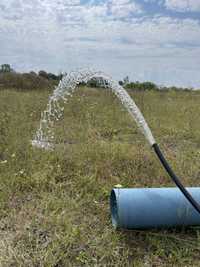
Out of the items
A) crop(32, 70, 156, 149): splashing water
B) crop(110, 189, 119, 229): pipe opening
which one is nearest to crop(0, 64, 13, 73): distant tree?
crop(32, 70, 156, 149): splashing water

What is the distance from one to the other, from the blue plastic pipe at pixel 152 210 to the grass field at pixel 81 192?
11 centimetres

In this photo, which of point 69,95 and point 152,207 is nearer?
point 152,207

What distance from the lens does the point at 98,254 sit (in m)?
2.25

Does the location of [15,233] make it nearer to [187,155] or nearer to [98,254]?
[98,254]

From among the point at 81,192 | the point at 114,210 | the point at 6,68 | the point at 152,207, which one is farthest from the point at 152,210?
the point at 6,68

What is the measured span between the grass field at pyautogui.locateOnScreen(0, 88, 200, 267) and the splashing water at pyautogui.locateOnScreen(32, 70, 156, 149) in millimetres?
120

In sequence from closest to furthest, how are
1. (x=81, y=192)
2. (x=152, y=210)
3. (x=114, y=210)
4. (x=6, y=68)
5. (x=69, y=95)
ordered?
(x=152, y=210), (x=114, y=210), (x=81, y=192), (x=69, y=95), (x=6, y=68)

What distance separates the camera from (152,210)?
2.32 metres

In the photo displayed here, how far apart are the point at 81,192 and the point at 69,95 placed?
192 centimetres

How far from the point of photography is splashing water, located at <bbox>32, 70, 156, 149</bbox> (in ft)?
8.04

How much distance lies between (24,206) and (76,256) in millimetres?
667

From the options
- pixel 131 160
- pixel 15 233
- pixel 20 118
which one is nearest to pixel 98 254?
pixel 15 233

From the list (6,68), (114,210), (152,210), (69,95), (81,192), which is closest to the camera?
(152,210)

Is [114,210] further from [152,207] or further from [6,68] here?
[6,68]
